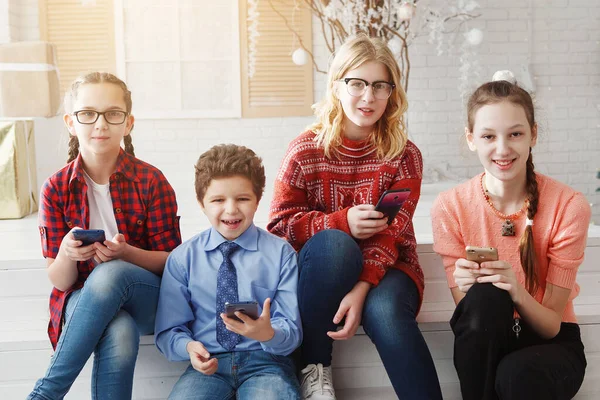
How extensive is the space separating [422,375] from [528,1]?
142 inches

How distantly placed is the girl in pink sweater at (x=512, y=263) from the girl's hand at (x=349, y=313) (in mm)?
218

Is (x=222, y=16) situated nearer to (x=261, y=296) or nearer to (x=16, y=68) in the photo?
(x=16, y=68)

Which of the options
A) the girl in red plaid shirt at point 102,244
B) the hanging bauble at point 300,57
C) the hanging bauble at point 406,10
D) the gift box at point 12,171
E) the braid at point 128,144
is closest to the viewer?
the girl in red plaid shirt at point 102,244

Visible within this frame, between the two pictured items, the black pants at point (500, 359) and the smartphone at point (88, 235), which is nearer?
the black pants at point (500, 359)

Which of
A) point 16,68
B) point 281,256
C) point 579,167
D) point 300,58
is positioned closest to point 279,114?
point 300,58

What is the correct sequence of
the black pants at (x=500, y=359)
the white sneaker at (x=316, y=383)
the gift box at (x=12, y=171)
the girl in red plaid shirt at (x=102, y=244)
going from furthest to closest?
1. the gift box at (x=12, y=171)
2. the white sneaker at (x=316, y=383)
3. the girl in red plaid shirt at (x=102, y=244)
4. the black pants at (x=500, y=359)

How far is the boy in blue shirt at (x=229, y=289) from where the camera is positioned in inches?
58.5

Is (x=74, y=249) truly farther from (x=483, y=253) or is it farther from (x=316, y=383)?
(x=483, y=253)

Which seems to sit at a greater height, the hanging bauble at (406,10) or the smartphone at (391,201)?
the hanging bauble at (406,10)

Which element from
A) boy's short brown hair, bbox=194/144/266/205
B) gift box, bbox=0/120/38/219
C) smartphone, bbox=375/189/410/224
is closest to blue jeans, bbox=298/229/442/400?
smartphone, bbox=375/189/410/224

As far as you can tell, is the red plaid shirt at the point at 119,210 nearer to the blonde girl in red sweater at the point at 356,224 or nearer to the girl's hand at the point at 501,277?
the blonde girl in red sweater at the point at 356,224

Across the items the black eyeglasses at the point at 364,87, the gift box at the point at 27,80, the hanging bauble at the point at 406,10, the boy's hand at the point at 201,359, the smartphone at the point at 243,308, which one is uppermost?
the hanging bauble at the point at 406,10

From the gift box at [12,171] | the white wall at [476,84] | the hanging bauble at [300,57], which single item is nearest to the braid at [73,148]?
the gift box at [12,171]

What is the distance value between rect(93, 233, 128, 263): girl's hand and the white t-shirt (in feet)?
0.50
